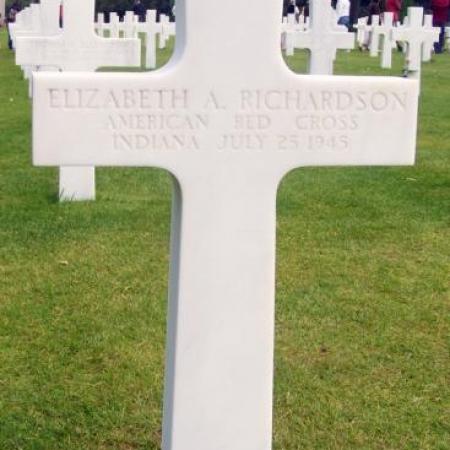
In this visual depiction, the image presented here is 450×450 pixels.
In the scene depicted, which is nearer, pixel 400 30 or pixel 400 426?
pixel 400 426

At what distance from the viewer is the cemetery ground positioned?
3430 mm

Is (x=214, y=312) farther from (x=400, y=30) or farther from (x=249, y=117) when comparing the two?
(x=400, y=30)

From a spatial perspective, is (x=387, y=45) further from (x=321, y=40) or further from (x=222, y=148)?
(x=222, y=148)

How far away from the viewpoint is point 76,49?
6.29 m

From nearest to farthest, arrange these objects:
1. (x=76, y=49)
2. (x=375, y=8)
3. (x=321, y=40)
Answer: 1. (x=76, y=49)
2. (x=321, y=40)
3. (x=375, y=8)

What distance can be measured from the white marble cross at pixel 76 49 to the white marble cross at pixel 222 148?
369 cm

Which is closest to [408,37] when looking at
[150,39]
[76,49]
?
Result: [150,39]

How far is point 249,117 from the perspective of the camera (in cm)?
252

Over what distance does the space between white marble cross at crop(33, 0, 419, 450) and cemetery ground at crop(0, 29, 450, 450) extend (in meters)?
0.74

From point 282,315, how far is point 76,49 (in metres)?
2.62

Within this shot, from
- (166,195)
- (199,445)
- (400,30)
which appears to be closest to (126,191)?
(166,195)

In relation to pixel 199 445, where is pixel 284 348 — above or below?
below

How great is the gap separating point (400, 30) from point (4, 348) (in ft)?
34.4

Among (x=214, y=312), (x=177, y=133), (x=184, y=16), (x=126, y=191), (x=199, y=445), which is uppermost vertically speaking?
(x=184, y=16)
